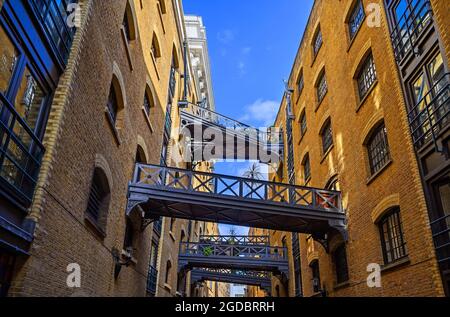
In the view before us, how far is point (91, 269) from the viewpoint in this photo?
26.1 ft

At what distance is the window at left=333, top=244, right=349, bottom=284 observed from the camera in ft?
38.7

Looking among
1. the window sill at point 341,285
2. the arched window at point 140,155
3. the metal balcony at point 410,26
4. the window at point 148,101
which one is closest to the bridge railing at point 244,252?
the window sill at point 341,285

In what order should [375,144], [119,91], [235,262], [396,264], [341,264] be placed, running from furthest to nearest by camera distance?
1. [235,262]
2. [341,264]
3. [375,144]
4. [119,91]
5. [396,264]

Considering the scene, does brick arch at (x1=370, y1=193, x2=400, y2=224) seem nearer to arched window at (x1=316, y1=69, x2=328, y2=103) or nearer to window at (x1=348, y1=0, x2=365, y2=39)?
window at (x1=348, y1=0, x2=365, y2=39)

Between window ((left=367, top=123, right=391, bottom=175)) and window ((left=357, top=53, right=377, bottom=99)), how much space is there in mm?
1332

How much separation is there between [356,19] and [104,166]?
9701mm

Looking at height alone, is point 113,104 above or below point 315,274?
above

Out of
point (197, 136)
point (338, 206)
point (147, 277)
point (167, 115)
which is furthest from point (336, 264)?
point (197, 136)

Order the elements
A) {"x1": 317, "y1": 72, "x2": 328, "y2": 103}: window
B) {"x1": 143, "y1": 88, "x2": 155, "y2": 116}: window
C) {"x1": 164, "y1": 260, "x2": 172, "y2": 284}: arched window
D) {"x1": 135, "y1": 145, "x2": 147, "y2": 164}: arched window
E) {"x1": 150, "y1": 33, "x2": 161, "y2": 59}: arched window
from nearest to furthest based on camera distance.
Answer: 1. {"x1": 135, "y1": 145, "x2": 147, "y2": 164}: arched window
2. {"x1": 143, "y1": 88, "x2": 155, "y2": 116}: window
3. {"x1": 150, "y1": 33, "x2": 161, "y2": 59}: arched window
4. {"x1": 317, "y1": 72, "x2": 328, "y2": 103}: window
5. {"x1": 164, "y1": 260, "x2": 172, "y2": 284}: arched window

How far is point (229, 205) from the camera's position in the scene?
11.2 meters

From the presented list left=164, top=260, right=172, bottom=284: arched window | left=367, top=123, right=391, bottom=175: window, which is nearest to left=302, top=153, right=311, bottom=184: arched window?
left=367, top=123, right=391, bottom=175: window

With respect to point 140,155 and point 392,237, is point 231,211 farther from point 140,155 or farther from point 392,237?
point 392,237

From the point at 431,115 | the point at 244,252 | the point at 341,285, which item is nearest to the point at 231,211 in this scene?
the point at 341,285

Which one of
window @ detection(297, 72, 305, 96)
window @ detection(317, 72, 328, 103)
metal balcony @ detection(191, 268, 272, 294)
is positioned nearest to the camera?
window @ detection(317, 72, 328, 103)
